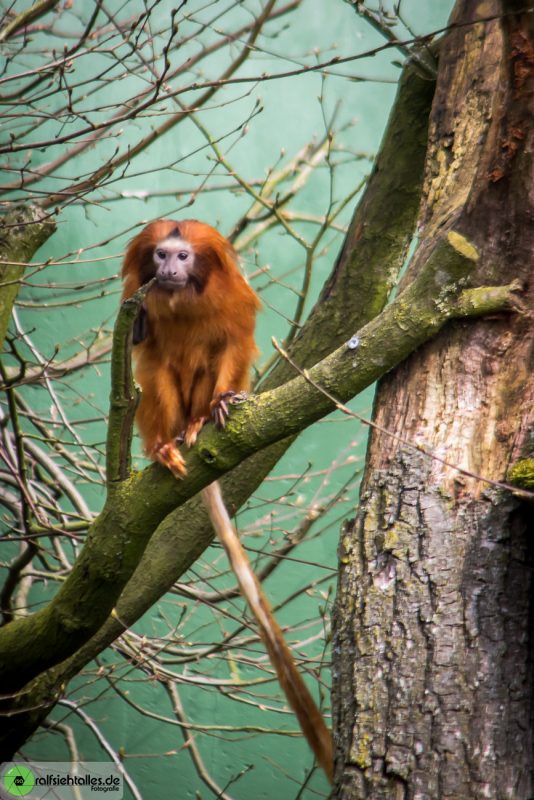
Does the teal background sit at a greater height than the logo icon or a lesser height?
greater

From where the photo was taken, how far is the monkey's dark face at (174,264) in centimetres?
377

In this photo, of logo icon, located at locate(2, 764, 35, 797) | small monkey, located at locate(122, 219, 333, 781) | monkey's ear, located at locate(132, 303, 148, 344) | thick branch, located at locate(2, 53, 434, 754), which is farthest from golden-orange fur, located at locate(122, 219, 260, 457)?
logo icon, located at locate(2, 764, 35, 797)

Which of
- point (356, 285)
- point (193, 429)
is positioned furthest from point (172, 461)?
point (356, 285)

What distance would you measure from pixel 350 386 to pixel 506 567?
0.71 m

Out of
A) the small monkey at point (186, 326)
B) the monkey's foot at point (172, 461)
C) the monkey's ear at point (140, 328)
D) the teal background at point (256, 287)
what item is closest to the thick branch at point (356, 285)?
the small monkey at point (186, 326)

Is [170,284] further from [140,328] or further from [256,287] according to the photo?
[256,287]

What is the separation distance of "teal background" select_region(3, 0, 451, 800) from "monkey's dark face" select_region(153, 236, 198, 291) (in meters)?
2.70

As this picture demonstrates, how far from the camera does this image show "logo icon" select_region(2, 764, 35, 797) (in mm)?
4402

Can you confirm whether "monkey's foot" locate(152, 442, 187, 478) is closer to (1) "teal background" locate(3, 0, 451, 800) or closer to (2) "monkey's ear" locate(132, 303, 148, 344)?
(2) "monkey's ear" locate(132, 303, 148, 344)

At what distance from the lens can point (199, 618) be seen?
274 inches

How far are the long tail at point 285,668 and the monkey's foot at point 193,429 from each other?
1.60 feet

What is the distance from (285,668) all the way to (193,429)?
1.23 meters

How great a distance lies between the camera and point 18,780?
14.7 ft

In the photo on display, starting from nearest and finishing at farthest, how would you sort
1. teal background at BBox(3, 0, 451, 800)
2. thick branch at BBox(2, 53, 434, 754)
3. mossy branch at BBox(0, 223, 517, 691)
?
mossy branch at BBox(0, 223, 517, 691) → thick branch at BBox(2, 53, 434, 754) → teal background at BBox(3, 0, 451, 800)
